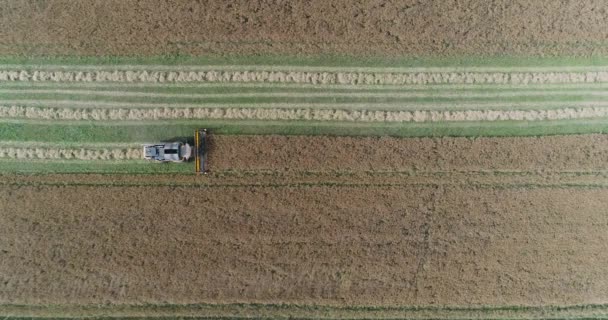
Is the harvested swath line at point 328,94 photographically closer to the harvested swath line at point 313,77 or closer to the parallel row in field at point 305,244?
the harvested swath line at point 313,77

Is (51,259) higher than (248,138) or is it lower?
lower

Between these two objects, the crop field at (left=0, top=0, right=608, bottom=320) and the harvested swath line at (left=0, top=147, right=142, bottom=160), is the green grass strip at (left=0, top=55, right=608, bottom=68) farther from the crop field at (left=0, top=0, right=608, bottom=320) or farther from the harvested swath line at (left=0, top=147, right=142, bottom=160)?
the harvested swath line at (left=0, top=147, right=142, bottom=160)

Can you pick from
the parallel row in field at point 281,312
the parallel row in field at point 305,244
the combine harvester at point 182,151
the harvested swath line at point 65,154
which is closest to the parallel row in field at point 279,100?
the harvested swath line at point 65,154

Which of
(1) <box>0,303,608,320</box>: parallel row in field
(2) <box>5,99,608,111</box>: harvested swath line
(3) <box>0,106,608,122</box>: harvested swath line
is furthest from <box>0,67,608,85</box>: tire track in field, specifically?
(1) <box>0,303,608,320</box>: parallel row in field

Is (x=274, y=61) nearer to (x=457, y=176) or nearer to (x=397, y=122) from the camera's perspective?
(x=397, y=122)

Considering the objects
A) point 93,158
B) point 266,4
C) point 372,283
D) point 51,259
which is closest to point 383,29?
point 266,4

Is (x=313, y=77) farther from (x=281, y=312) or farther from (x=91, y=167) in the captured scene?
(x=91, y=167)
